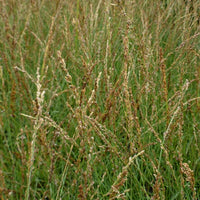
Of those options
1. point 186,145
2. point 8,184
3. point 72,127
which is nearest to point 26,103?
point 72,127

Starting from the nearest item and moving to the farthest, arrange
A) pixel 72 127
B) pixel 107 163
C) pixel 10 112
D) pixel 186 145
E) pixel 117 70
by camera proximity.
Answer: pixel 107 163, pixel 186 145, pixel 72 127, pixel 10 112, pixel 117 70

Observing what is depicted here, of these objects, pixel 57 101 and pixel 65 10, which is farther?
pixel 65 10

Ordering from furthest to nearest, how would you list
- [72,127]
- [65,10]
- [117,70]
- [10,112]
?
1. [65,10]
2. [117,70]
3. [10,112]
4. [72,127]

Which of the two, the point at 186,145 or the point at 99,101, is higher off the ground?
the point at 99,101

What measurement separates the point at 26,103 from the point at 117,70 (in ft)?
2.06

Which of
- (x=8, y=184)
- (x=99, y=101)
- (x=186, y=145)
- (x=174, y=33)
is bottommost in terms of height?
(x=8, y=184)

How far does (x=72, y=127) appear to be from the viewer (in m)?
1.83

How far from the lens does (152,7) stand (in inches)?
99.8

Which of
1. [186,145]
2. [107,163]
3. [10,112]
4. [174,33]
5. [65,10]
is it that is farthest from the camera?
[65,10]

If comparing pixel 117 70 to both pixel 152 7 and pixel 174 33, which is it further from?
pixel 152 7

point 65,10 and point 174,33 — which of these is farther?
point 65,10

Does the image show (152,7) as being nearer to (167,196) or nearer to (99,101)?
(99,101)

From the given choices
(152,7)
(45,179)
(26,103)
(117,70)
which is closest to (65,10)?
(152,7)

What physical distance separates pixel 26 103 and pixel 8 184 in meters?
0.55
